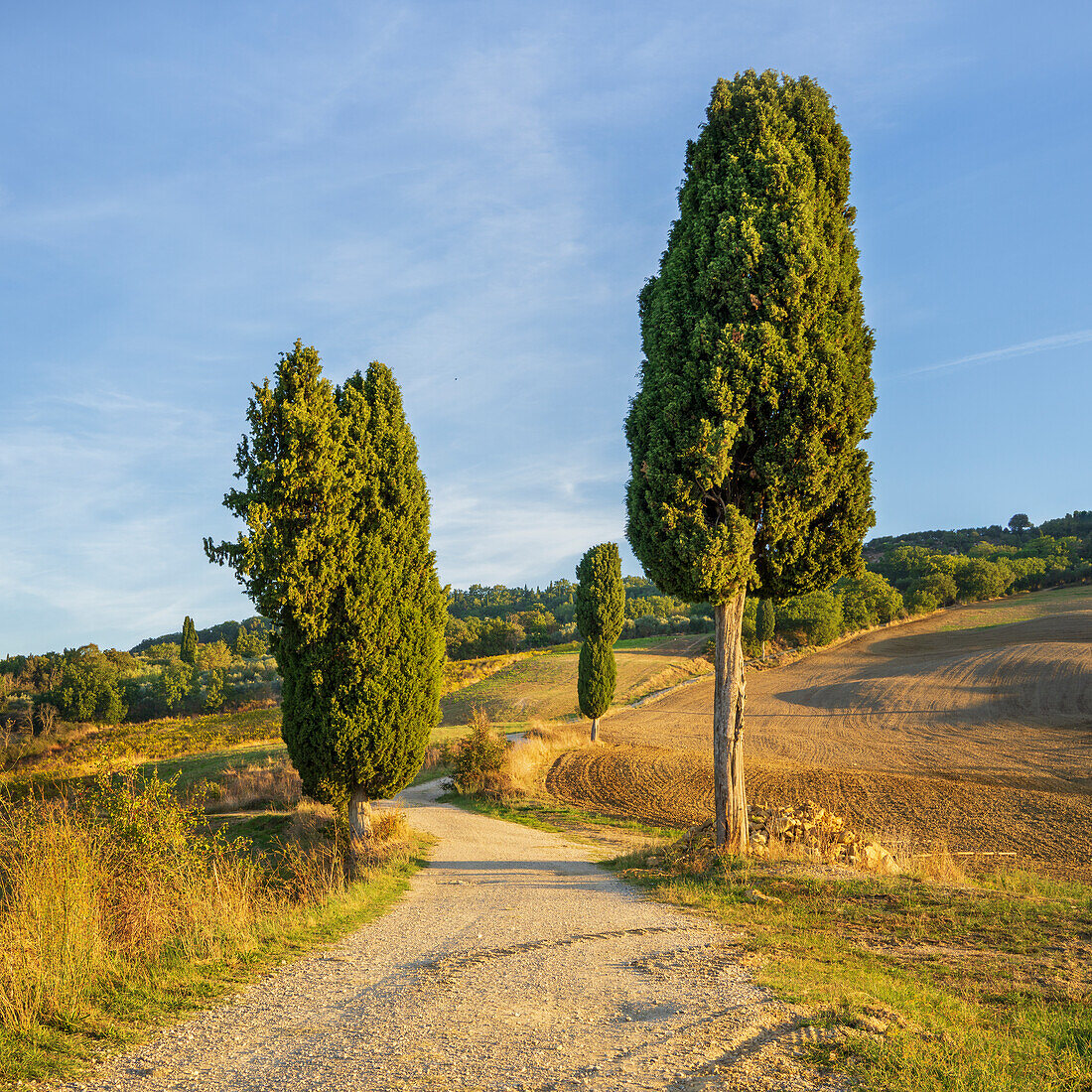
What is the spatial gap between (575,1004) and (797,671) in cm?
4873

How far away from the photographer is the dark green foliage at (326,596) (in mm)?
12836

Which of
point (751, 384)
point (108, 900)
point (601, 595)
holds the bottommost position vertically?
point (108, 900)

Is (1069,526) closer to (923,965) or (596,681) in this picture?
(596,681)

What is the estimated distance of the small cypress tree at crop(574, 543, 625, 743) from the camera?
31.7 m

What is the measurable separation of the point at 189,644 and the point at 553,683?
39.2 metres

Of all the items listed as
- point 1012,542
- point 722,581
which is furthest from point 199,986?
point 1012,542

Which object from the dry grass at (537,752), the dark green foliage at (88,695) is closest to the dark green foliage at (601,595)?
the dry grass at (537,752)

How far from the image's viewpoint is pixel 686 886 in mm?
9430

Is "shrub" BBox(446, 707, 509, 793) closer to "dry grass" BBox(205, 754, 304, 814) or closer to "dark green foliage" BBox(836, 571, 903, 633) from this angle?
"dry grass" BBox(205, 754, 304, 814)

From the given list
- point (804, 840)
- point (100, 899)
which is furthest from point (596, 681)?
point (100, 899)

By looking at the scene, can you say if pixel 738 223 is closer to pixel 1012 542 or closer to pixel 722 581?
pixel 722 581

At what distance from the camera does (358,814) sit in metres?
13.7

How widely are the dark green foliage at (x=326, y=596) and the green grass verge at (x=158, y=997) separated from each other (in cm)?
503

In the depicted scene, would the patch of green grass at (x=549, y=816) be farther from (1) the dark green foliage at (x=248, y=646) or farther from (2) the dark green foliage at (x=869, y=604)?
(1) the dark green foliage at (x=248, y=646)
